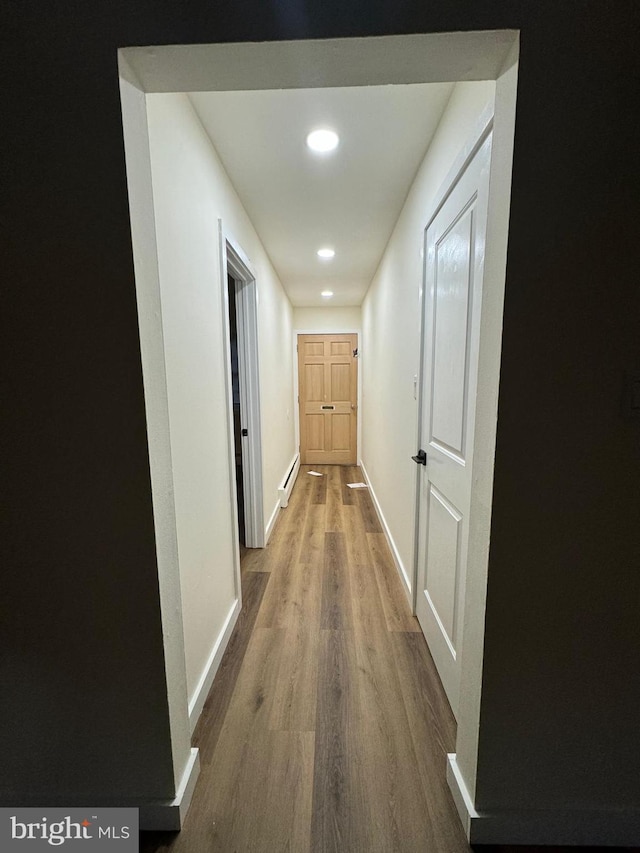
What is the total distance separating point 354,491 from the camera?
13.5 ft

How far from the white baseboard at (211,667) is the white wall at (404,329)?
40.4 inches

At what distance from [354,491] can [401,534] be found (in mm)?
1817

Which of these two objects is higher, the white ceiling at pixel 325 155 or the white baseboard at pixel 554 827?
the white ceiling at pixel 325 155

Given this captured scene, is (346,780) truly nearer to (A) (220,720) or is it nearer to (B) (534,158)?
(A) (220,720)

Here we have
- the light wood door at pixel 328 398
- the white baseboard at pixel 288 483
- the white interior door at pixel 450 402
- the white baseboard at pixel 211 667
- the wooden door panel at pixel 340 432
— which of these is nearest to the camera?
the white interior door at pixel 450 402

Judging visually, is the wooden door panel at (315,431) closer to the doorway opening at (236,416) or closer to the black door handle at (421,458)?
the doorway opening at (236,416)

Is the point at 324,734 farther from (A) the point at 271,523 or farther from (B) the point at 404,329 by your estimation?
(B) the point at 404,329

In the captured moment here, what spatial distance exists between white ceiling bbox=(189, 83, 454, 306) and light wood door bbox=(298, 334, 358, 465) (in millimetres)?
2205

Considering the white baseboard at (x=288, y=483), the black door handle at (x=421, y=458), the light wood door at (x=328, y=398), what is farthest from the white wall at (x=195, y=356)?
the light wood door at (x=328, y=398)

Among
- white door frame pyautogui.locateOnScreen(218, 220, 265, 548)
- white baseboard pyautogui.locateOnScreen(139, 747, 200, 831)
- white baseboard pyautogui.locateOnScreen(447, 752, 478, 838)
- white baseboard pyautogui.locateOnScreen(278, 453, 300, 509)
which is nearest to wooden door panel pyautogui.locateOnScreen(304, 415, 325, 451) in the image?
white baseboard pyautogui.locateOnScreen(278, 453, 300, 509)

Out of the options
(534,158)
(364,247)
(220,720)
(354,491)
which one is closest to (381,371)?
(364,247)

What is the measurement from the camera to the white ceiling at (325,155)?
4.42 ft

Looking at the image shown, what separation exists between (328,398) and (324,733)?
4253 mm

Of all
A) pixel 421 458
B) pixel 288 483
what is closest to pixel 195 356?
pixel 421 458
